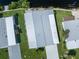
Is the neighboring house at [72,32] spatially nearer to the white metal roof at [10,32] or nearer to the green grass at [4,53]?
the white metal roof at [10,32]

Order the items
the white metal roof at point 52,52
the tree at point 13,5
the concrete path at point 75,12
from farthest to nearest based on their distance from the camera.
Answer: the concrete path at point 75,12
the tree at point 13,5
the white metal roof at point 52,52

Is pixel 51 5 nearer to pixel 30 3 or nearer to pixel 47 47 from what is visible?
pixel 30 3

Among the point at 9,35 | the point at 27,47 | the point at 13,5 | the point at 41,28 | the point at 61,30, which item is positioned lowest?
the point at 27,47

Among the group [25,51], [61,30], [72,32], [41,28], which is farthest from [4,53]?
[72,32]

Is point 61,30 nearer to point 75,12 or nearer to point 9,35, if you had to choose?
point 75,12

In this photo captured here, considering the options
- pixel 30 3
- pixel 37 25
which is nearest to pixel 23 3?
pixel 30 3

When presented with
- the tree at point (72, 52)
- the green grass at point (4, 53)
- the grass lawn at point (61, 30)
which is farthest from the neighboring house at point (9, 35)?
the tree at point (72, 52)
